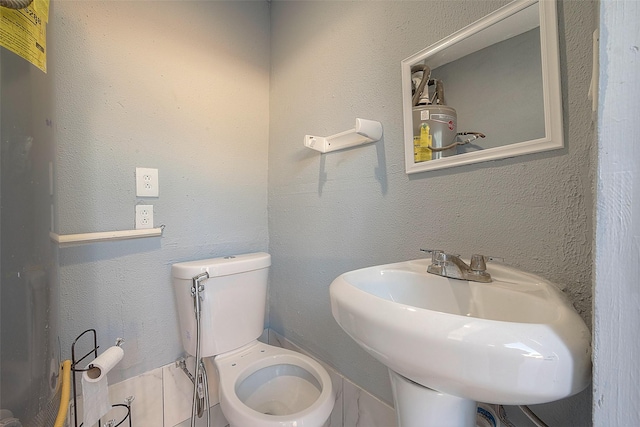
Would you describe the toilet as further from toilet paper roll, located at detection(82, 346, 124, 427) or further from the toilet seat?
toilet paper roll, located at detection(82, 346, 124, 427)

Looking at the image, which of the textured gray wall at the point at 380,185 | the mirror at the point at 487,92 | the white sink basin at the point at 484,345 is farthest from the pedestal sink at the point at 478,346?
the mirror at the point at 487,92

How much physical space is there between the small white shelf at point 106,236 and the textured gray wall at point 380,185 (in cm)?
56

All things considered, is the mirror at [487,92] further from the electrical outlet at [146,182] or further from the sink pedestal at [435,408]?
the electrical outlet at [146,182]

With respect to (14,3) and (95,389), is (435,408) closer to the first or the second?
(95,389)

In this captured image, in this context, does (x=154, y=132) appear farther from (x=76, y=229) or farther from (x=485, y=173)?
(x=485, y=173)

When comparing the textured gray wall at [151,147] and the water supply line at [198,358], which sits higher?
the textured gray wall at [151,147]

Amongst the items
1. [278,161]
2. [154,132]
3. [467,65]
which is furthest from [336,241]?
[154,132]

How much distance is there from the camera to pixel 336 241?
1058mm

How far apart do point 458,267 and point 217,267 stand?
2.80ft

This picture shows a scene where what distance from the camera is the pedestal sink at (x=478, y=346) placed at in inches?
12.9

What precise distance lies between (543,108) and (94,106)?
1.41 m

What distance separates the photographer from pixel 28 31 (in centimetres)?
52

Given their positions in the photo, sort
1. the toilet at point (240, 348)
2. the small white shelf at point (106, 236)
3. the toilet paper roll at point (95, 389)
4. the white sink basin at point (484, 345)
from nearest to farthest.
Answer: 1. the white sink basin at point (484, 345)
2. the toilet paper roll at point (95, 389)
3. the small white shelf at point (106, 236)
4. the toilet at point (240, 348)

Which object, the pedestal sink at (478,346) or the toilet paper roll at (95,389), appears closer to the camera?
the pedestal sink at (478,346)
